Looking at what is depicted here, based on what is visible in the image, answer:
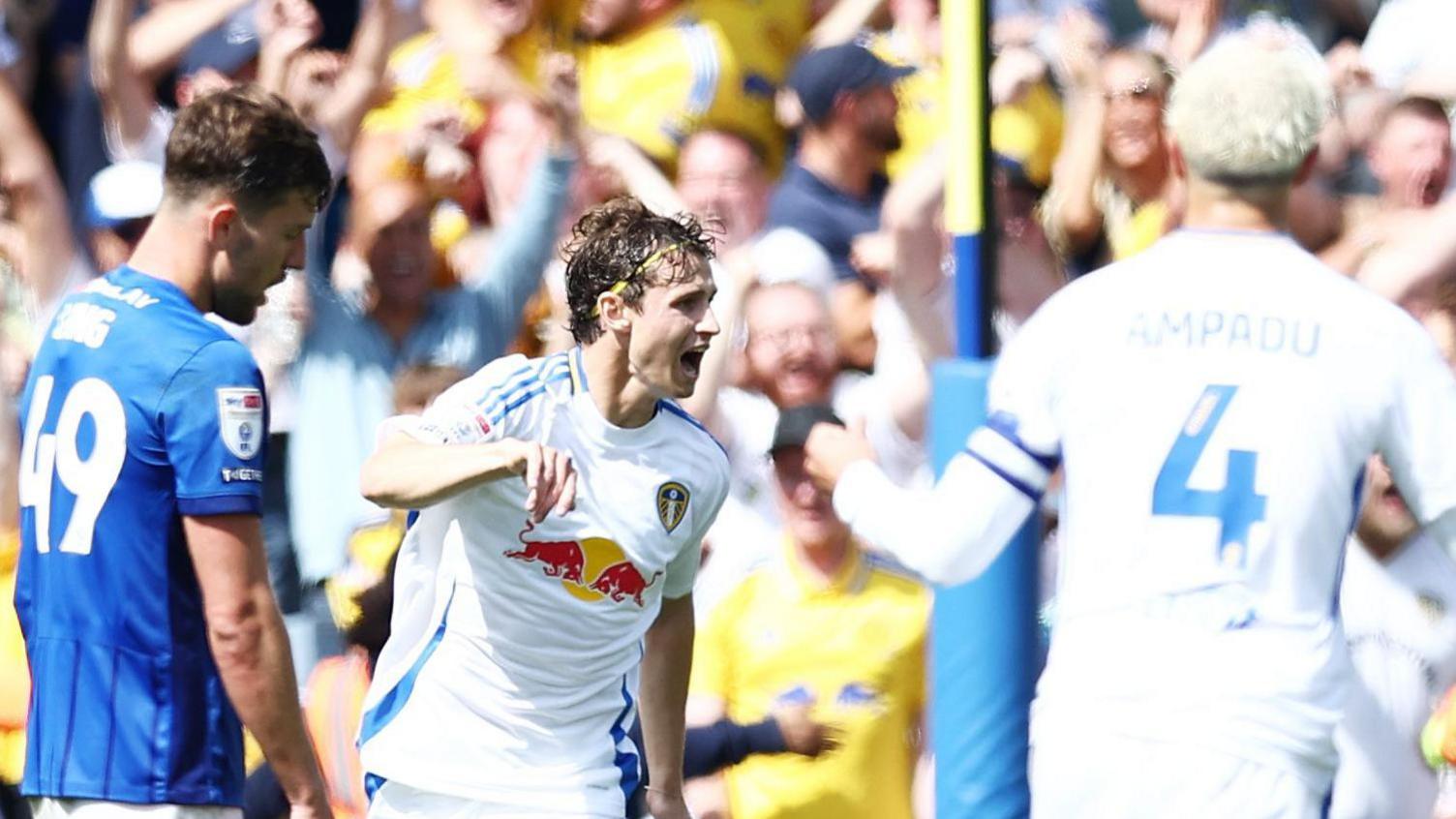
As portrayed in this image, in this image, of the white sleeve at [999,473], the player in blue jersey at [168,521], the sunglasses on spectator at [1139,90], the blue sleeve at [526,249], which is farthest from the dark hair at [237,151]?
the sunglasses on spectator at [1139,90]

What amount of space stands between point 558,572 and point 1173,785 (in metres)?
1.43

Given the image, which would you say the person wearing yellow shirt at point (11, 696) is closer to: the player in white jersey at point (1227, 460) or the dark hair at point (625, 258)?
the dark hair at point (625, 258)

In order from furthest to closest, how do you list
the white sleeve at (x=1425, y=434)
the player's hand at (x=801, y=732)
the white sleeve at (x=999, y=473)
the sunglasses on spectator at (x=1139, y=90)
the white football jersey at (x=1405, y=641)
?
1. the sunglasses on spectator at (x=1139, y=90)
2. the player's hand at (x=801, y=732)
3. the white football jersey at (x=1405, y=641)
4. the white sleeve at (x=999, y=473)
5. the white sleeve at (x=1425, y=434)

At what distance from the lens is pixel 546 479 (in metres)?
4.05

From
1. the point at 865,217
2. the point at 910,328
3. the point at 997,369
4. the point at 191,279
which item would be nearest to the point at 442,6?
the point at 865,217

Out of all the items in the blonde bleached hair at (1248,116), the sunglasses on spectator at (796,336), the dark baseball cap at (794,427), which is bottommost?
the dark baseball cap at (794,427)

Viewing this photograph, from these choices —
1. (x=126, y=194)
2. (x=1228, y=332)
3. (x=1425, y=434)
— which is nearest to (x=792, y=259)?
(x=126, y=194)

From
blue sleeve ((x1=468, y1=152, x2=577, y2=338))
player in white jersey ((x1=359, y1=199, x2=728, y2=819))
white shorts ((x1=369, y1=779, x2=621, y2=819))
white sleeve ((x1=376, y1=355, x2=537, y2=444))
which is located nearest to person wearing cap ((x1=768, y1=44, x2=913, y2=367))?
blue sleeve ((x1=468, y1=152, x2=577, y2=338))

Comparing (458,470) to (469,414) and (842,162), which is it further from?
(842,162)

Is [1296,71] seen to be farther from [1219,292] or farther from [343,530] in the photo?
[343,530]

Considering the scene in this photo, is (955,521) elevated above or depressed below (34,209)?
above

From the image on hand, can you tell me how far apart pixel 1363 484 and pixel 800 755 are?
2.18 meters

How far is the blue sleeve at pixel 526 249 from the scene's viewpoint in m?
6.84

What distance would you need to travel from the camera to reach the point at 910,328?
6.45 m
